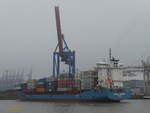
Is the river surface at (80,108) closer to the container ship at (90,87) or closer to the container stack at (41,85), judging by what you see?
the container ship at (90,87)

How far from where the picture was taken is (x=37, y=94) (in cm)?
7669

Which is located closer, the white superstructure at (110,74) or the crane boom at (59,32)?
the white superstructure at (110,74)

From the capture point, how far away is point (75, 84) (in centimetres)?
6969

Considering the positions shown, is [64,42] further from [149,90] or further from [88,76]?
[149,90]

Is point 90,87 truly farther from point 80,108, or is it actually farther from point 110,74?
point 80,108

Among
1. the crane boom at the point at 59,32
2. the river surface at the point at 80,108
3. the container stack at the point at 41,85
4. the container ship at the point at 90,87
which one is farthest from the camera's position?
the crane boom at the point at 59,32

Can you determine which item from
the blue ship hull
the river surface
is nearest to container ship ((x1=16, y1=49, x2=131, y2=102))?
the blue ship hull

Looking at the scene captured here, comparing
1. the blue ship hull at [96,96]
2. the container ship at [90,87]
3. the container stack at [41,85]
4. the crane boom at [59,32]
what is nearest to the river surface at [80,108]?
the blue ship hull at [96,96]

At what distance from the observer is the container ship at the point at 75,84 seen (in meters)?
64.4

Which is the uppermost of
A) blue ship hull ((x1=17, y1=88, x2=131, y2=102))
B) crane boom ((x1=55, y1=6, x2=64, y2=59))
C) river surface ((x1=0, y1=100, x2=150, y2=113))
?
crane boom ((x1=55, y1=6, x2=64, y2=59))

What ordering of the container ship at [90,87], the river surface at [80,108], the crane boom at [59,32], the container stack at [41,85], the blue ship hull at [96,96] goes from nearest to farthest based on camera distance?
1. the river surface at [80,108]
2. the blue ship hull at [96,96]
3. the container ship at [90,87]
4. the container stack at [41,85]
5. the crane boom at [59,32]

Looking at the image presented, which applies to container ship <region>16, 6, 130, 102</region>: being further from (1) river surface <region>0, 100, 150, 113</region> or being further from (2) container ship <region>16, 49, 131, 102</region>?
(1) river surface <region>0, 100, 150, 113</region>

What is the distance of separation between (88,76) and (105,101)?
7171mm

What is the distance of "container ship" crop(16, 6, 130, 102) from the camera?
64.4 meters
